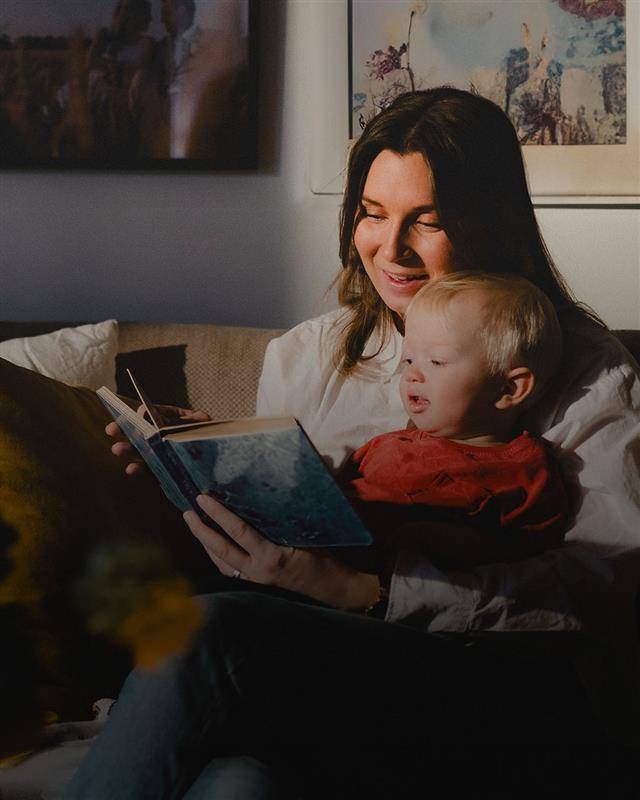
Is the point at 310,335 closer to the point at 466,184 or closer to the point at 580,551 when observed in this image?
the point at 466,184

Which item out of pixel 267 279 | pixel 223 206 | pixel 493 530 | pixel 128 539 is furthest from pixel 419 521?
pixel 223 206

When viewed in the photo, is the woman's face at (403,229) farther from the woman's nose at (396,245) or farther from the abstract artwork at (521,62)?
the abstract artwork at (521,62)

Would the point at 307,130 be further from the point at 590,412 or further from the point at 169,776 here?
the point at 169,776

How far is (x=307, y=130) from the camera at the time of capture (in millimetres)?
1401

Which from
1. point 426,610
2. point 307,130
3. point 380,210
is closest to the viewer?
point 426,610

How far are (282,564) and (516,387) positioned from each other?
333mm

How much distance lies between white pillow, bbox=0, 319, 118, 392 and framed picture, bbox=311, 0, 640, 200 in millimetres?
480

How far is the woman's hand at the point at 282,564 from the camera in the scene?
96cm

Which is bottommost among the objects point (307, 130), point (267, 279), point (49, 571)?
point (49, 571)

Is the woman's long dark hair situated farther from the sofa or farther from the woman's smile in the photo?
the sofa

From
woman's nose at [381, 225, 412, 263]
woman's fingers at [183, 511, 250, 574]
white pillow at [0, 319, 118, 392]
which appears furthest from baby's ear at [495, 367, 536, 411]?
white pillow at [0, 319, 118, 392]

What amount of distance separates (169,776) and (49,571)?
347 mm

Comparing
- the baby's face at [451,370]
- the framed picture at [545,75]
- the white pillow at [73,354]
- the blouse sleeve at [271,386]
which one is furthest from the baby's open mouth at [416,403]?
the white pillow at [73,354]

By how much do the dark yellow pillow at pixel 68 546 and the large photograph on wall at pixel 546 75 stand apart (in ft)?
1.89
